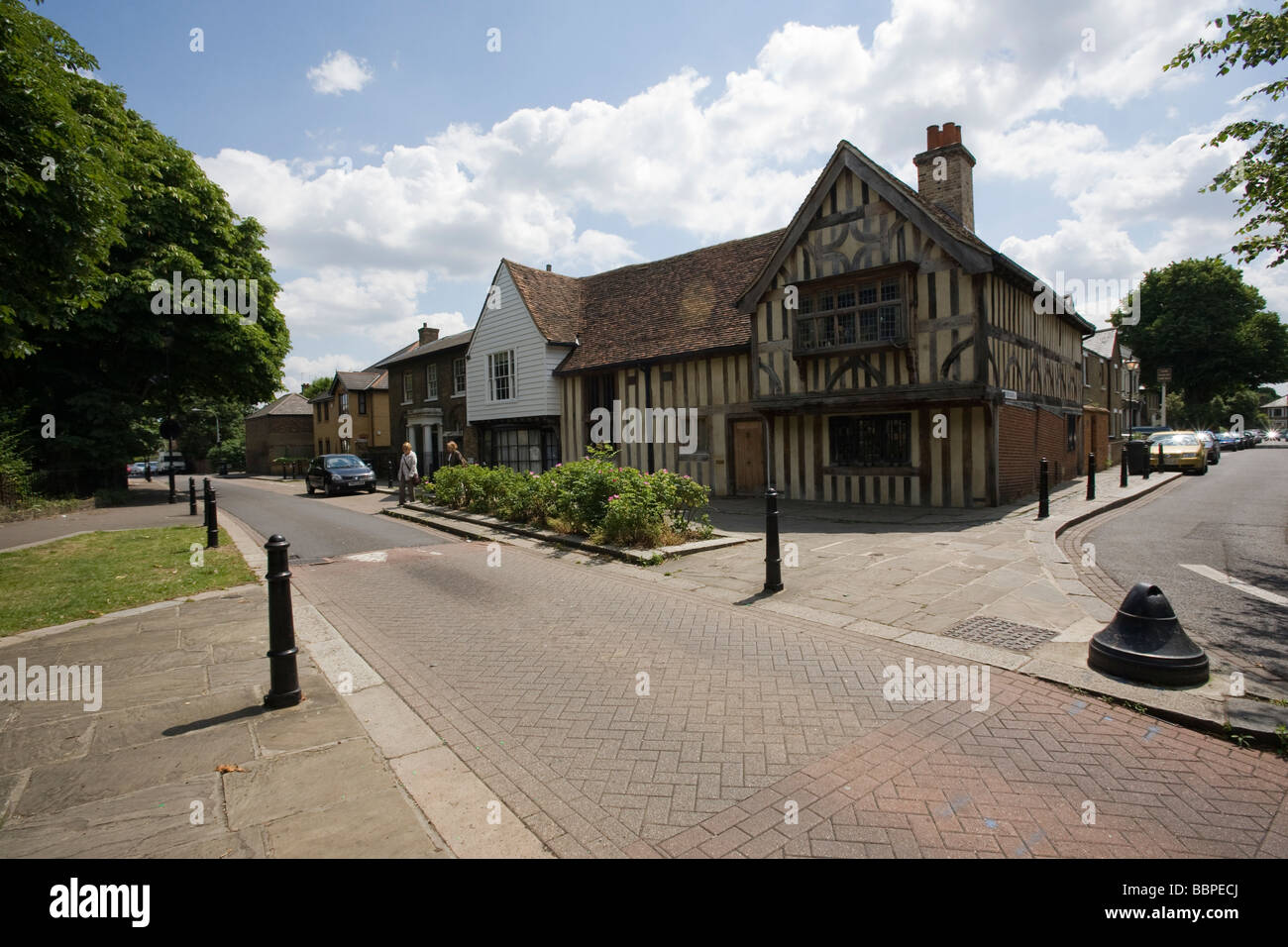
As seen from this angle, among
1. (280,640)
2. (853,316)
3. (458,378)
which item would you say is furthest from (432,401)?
(280,640)

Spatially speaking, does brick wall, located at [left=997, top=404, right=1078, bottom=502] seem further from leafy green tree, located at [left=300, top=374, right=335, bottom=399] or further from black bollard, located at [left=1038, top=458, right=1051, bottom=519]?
leafy green tree, located at [left=300, top=374, right=335, bottom=399]

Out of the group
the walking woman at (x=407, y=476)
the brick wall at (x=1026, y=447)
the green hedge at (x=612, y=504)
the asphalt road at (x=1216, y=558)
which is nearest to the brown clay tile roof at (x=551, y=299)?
the walking woman at (x=407, y=476)

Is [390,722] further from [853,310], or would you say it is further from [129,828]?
[853,310]

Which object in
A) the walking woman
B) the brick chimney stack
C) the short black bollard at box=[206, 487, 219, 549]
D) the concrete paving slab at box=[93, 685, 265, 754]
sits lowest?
the concrete paving slab at box=[93, 685, 265, 754]

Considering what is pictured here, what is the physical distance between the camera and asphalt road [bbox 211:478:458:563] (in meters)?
A: 12.1

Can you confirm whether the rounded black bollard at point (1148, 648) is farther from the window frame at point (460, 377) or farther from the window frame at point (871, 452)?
the window frame at point (460, 377)

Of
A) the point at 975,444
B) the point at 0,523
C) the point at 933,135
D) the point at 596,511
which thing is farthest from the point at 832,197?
the point at 0,523

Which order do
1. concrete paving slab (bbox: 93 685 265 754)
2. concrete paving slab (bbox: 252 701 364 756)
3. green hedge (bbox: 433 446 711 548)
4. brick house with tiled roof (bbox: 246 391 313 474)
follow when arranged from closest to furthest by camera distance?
concrete paving slab (bbox: 252 701 364 756) → concrete paving slab (bbox: 93 685 265 754) → green hedge (bbox: 433 446 711 548) → brick house with tiled roof (bbox: 246 391 313 474)

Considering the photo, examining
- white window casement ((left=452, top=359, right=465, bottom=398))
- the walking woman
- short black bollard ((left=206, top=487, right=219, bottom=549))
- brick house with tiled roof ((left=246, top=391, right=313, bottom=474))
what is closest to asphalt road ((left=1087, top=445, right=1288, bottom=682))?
short black bollard ((left=206, top=487, right=219, bottom=549))

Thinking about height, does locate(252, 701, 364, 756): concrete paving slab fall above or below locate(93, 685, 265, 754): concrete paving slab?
below

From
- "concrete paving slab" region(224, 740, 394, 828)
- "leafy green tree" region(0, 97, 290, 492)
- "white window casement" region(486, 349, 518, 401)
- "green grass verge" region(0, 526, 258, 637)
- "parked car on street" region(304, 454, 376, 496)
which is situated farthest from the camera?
"parked car on street" region(304, 454, 376, 496)

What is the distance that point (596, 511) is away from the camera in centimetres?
1132

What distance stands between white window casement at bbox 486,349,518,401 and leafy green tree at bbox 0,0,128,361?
15.3 meters

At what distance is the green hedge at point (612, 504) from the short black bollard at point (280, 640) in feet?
19.9
